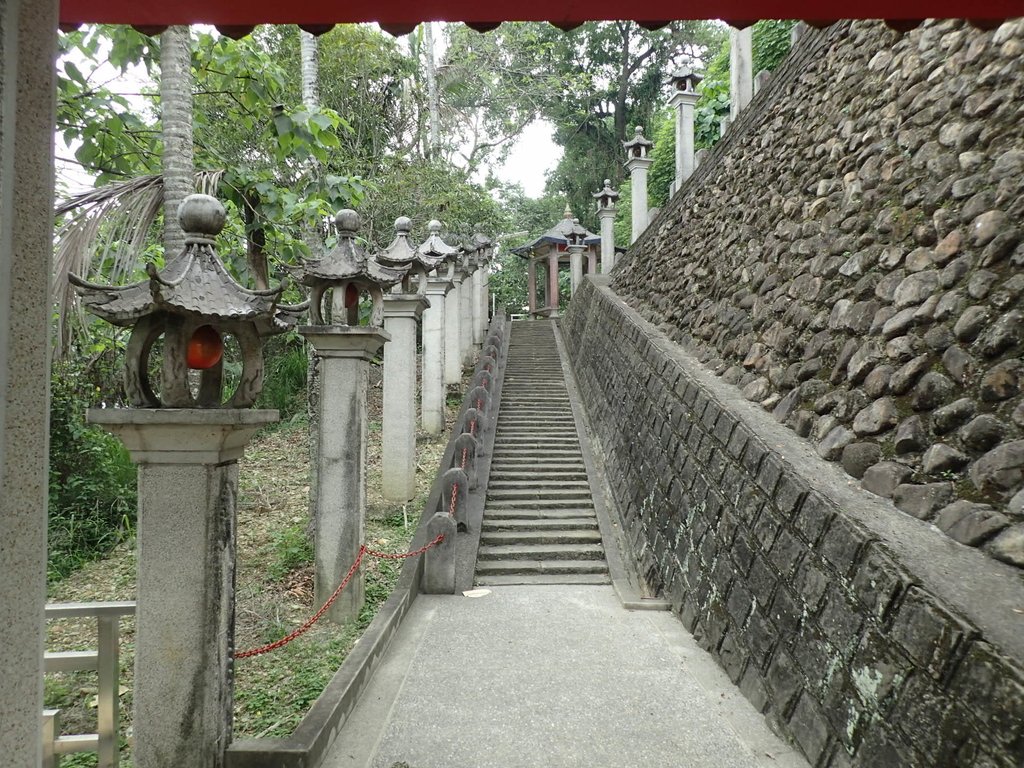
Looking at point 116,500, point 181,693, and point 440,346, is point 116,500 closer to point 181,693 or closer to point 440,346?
point 440,346

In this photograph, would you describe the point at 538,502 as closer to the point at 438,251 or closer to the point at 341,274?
the point at 341,274

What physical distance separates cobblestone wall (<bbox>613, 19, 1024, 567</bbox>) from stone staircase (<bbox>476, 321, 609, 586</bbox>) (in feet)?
8.69

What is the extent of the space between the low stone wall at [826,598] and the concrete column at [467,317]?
10252mm

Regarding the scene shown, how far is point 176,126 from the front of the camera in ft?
15.7

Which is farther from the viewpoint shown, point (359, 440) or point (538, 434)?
point (538, 434)

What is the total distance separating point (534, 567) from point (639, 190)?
11025 mm

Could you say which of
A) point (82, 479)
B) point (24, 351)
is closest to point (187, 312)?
point (24, 351)

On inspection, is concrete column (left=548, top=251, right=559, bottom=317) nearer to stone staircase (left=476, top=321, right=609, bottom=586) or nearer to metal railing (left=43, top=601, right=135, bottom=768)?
stone staircase (left=476, top=321, right=609, bottom=586)

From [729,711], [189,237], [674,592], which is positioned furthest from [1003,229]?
[189,237]

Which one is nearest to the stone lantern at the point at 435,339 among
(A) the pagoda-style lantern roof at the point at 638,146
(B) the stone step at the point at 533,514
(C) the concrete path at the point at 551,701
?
(B) the stone step at the point at 533,514

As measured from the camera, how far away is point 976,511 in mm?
2959

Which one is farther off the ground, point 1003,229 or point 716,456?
point 1003,229

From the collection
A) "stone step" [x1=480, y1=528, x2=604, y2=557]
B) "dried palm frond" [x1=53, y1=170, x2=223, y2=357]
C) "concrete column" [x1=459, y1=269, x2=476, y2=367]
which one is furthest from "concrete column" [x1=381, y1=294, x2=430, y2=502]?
"concrete column" [x1=459, y1=269, x2=476, y2=367]

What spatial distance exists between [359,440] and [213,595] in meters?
2.53
